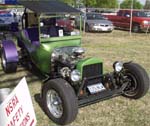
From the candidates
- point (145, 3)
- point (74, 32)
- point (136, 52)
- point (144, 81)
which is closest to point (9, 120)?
point (144, 81)

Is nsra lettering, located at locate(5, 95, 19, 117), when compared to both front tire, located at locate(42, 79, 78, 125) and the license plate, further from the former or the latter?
the license plate

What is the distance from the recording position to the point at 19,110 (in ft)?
9.40

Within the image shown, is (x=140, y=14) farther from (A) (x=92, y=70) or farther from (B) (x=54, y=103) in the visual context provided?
(B) (x=54, y=103)

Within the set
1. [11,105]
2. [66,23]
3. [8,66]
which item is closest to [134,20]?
[66,23]

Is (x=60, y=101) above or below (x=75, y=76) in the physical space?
below

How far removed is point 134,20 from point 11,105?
17.5 m

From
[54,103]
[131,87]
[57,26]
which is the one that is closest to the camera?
[54,103]

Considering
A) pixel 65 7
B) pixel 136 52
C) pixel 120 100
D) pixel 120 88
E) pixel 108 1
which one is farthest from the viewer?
pixel 108 1

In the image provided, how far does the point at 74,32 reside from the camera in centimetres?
708

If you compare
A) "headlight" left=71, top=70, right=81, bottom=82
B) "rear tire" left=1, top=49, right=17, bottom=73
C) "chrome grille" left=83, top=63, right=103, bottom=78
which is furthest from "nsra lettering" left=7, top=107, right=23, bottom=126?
"rear tire" left=1, top=49, right=17, bottom=73

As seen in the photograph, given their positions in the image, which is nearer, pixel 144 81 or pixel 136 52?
pixel 144 81

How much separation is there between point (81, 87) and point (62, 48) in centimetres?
161

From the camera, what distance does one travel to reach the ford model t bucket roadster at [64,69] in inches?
190

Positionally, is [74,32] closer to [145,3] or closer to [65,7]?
[65,7]
